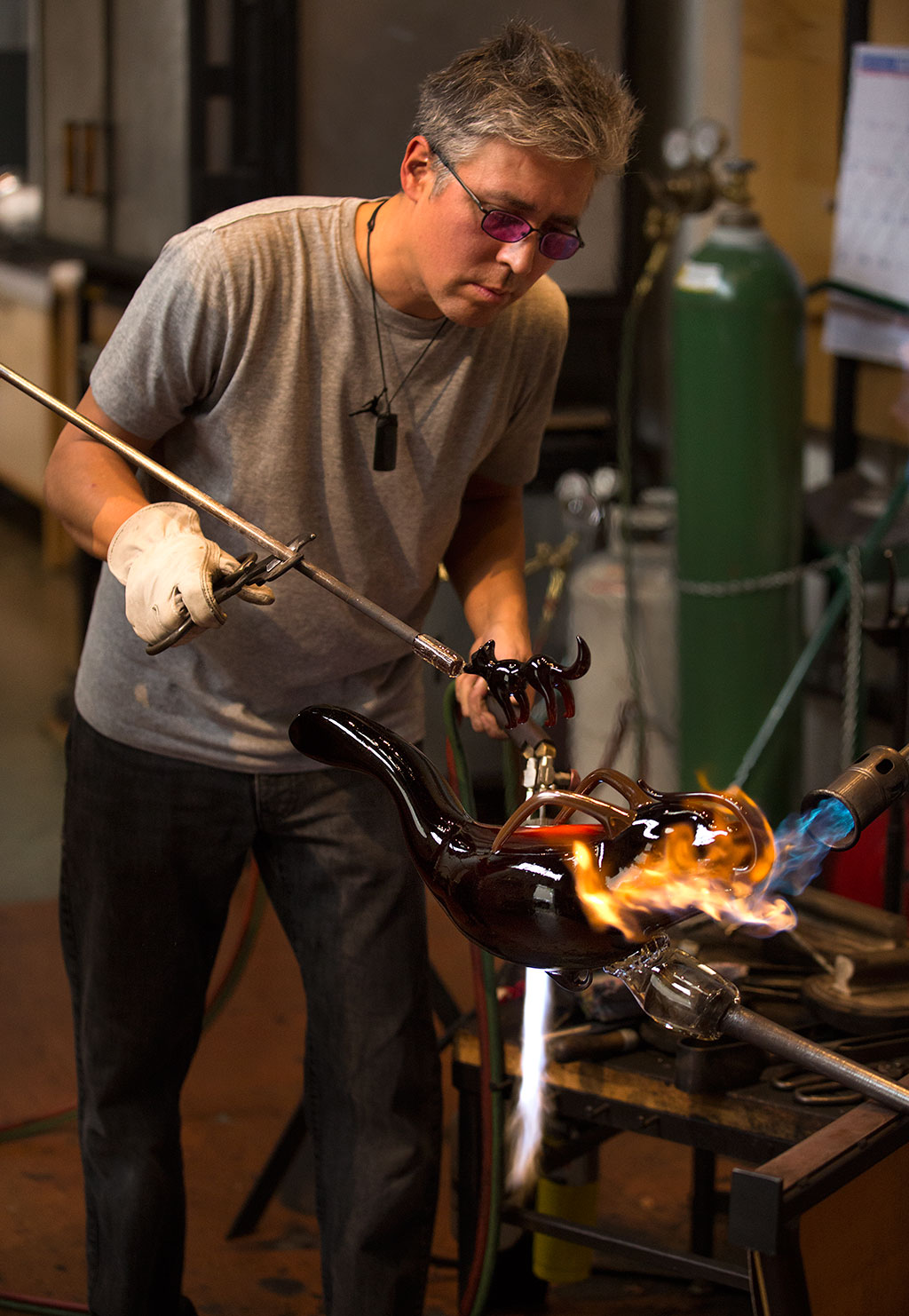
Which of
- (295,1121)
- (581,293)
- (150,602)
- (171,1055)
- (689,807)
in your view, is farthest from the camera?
(581,293)

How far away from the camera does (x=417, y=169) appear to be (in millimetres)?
1474

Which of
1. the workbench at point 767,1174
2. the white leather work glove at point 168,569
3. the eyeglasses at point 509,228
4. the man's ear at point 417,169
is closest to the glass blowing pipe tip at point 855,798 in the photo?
the workbench at point 767,1174

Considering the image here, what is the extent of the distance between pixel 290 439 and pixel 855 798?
28.8 inches

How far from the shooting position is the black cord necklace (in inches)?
62.3

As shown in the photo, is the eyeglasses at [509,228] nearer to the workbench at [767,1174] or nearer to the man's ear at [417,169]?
the man's ear at [417,169]

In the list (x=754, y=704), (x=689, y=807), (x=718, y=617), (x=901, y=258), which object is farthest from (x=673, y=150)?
(x=689, y=807)

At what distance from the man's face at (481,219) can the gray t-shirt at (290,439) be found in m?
0.12

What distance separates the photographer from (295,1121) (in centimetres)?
221

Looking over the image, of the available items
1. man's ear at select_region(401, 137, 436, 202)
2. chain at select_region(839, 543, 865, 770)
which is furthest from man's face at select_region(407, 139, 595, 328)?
chain at select_region(839, 543, 865, 770)

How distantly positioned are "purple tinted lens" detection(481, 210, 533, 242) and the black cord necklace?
0.20 metres

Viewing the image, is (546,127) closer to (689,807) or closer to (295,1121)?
(689,807)

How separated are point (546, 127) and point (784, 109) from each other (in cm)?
256

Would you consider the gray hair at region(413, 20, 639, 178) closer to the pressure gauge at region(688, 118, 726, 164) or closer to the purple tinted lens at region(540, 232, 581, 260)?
the purple tinted lens at region(540, 232, 581, 260)

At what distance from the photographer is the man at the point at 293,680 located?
1.51 meters
